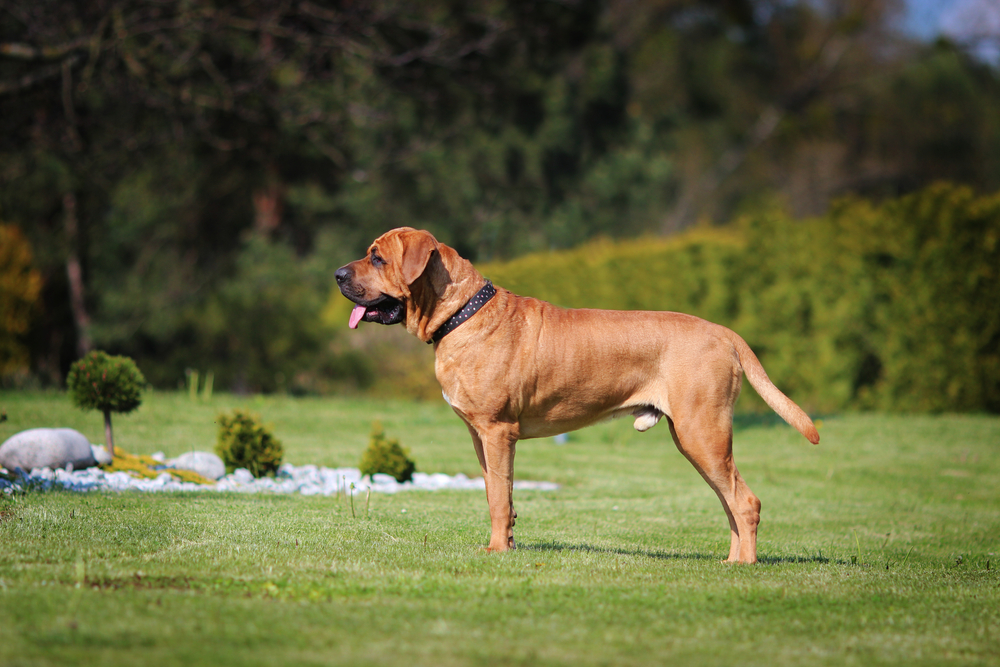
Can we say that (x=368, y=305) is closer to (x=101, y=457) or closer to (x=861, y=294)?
(x=101, y=457)

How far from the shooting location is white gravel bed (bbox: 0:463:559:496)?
706 cm

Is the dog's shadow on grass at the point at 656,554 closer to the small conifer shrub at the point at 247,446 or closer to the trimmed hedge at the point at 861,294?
the small conifer shrub at the point at 247,446

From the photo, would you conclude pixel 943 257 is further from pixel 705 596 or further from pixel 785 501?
pixel 705 596

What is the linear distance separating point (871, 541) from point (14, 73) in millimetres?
14503

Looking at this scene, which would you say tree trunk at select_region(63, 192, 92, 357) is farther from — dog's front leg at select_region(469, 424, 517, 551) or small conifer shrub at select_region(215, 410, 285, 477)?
dog's front leg at select_region(469, 424, 517, 551)

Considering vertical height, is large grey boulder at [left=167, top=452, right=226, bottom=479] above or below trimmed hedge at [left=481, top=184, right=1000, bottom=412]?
below

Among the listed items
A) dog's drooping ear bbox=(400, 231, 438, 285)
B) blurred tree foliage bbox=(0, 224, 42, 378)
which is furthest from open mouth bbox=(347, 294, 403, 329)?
blurred tree foliage bbox=(0, 224, 42, 378)

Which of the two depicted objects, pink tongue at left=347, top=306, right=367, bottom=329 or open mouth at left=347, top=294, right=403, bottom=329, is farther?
open mouth at left=347, top=294, right=403, bottom=329

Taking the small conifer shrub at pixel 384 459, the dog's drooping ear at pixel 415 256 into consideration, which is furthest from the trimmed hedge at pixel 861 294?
the dog's drooping ear at pixel 415 256

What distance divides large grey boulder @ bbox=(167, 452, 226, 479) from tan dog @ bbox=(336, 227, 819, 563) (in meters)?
3.45

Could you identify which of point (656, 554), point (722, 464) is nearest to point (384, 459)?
point (656, 554)

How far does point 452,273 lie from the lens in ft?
18.8

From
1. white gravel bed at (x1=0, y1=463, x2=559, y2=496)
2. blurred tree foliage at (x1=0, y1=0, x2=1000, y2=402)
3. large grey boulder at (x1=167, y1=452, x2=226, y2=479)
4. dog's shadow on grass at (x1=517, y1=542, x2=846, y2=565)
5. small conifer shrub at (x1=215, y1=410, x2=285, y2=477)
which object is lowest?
dog's shadow on grass at (x1=517, y1=542, x2=846, y2=565)

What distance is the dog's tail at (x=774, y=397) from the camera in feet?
17.7
